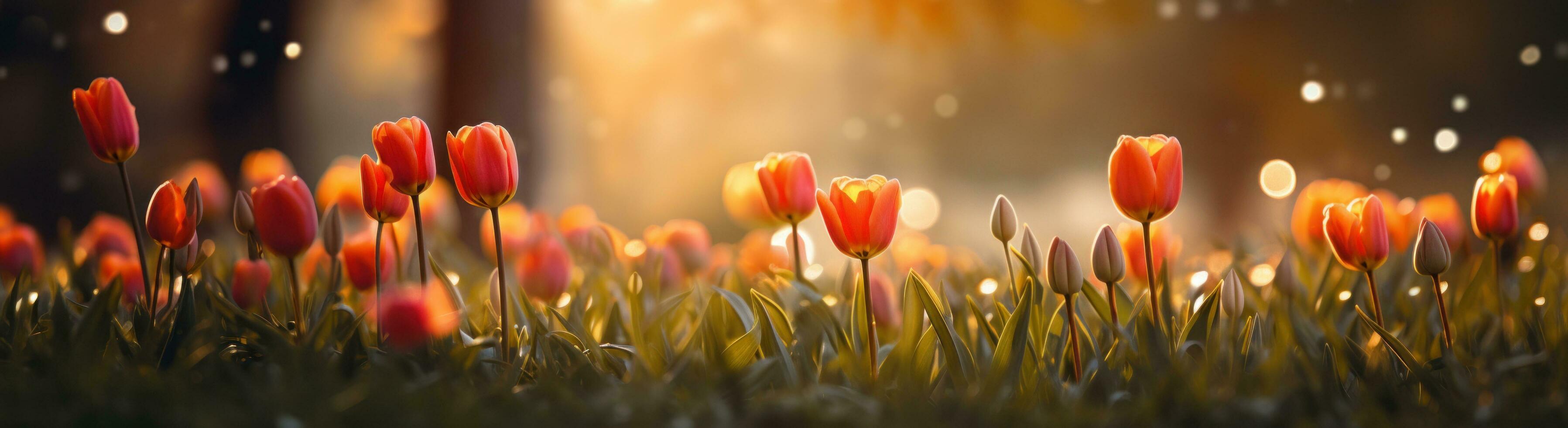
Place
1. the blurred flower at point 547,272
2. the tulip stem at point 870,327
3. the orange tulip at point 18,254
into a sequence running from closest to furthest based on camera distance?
the tulip stem at point 870,327 → the blurred flower at point 547,272 → the orange tulip at point 18,254

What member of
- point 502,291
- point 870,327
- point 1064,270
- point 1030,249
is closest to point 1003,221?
point 1030,249

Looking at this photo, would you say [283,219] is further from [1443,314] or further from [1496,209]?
[1496,209]

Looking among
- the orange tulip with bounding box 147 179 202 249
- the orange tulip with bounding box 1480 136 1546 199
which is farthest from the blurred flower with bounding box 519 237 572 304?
the orange tulip with bounding box 1480 136 1546 199

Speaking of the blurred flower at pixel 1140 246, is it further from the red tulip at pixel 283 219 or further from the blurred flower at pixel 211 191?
the blurred flower at pixel 211 191

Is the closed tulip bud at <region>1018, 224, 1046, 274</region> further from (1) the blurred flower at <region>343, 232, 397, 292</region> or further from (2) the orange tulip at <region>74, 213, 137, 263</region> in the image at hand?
(2) the orange tulip at <region>74, 213, 137, 263</region>

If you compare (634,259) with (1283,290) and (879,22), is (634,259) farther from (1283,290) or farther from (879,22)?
(879,22)

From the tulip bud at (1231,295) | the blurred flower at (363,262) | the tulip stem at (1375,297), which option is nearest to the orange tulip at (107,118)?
the blurred flower at (363,262)
